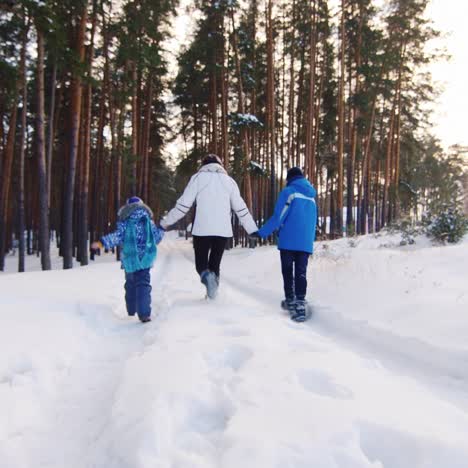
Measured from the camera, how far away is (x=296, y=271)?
462 centimetres

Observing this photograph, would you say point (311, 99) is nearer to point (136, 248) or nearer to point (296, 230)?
point (296, 230)

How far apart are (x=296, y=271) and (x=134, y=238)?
7.59 feet

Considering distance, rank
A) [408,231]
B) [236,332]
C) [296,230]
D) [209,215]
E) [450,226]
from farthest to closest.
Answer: [408,231]
[450,226]
[209,215]
[296,230]
[236,332]

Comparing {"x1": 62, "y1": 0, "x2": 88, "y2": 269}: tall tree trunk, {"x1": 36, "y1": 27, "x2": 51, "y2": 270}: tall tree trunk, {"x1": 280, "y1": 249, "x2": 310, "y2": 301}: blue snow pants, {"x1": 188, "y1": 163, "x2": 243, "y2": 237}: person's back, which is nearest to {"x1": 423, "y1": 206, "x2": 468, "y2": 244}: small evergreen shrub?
{"x1": 280, "y1": 249, "x2": 310, "y2": 301}: blue snow pants

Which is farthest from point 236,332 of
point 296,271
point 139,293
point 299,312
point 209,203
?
point 209,203

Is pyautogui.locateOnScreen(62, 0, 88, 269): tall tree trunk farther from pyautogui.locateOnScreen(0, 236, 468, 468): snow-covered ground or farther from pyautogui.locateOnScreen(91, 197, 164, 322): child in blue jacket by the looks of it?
pyautogui.locateOnScreen(91, 197, 164, 322): child in blue jacket

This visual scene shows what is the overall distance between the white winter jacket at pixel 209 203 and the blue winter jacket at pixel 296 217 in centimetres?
69

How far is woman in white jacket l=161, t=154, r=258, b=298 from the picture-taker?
502cm

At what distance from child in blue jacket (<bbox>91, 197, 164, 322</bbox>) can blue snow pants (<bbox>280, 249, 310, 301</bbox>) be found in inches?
73.8

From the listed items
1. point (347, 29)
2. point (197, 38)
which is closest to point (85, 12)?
point (197, 38)

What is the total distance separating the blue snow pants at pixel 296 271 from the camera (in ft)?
14.9

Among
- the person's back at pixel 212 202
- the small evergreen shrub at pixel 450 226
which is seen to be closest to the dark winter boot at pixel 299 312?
the person's back at pixel 212 202

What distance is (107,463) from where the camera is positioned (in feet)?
5.18

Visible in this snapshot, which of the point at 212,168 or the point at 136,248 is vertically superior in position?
the point at 212,168
